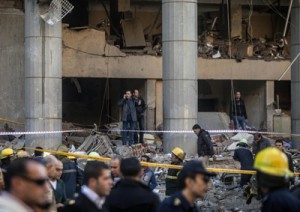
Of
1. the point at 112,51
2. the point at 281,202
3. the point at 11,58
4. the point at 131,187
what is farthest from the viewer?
the point at 112,51

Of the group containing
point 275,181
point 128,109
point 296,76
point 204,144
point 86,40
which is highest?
point 86,40

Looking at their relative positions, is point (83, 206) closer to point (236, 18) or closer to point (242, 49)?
point (242, 49)

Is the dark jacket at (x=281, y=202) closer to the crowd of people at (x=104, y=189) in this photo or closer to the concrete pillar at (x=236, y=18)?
the crowd of people at (x=104, y=189)

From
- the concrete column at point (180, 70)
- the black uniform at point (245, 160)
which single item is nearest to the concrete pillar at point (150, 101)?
the concrete column at point (180, 70)

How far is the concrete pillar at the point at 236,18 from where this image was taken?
1101 inches

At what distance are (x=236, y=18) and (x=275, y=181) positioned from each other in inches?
926

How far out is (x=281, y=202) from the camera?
505cm

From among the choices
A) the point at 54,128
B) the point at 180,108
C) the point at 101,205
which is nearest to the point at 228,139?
the point at 180,108

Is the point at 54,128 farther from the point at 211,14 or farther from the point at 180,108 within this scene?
the point at 211,14

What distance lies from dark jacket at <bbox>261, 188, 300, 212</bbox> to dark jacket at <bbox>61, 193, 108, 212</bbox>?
1.31m

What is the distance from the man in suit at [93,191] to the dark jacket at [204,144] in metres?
10.9

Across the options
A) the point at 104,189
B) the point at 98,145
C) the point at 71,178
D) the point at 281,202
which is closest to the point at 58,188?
the point at 71,178

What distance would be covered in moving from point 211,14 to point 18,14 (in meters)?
8.12

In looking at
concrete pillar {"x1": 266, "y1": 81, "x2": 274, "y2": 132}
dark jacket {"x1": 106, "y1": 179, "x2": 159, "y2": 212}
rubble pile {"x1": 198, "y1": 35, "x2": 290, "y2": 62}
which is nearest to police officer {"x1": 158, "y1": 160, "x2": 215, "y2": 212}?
dark jacket {"x1": 106, "y1": 179, "x2": 159, "y2": 212}
